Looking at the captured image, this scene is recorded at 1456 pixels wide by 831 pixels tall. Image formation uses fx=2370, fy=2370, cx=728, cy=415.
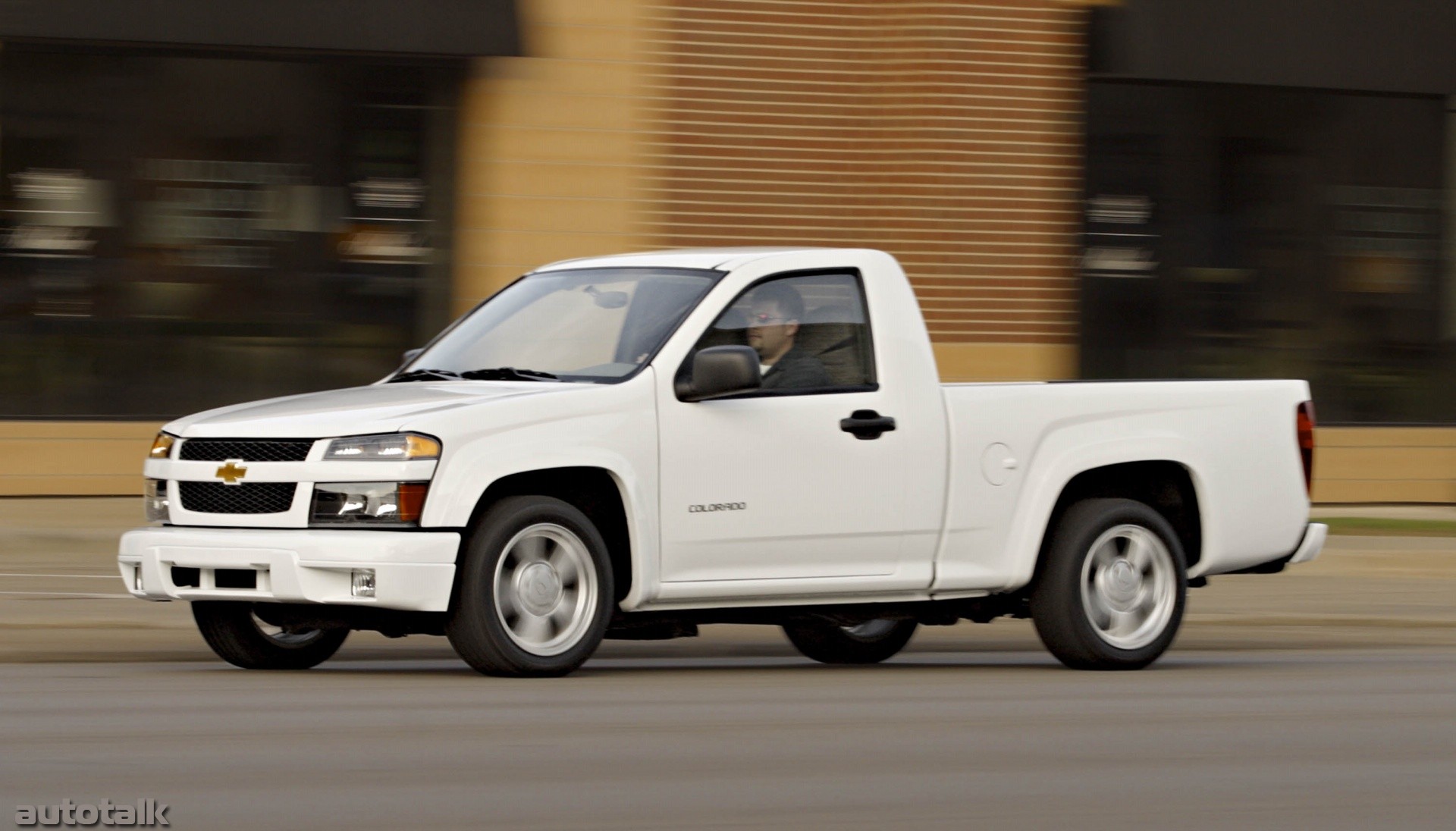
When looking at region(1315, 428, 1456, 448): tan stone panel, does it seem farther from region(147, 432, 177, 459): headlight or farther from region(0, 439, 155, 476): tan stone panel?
region(147, 432, 177, 459): headlight

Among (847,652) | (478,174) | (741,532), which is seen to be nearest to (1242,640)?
(847,652)

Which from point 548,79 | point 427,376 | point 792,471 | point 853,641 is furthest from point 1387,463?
point 427,376

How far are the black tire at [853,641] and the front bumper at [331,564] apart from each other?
8.91 ft

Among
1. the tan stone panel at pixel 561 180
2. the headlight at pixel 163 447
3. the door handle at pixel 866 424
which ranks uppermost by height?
the tan stone panel at pixel 561 180

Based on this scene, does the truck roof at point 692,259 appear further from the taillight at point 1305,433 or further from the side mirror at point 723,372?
the taillight at point 1305,433

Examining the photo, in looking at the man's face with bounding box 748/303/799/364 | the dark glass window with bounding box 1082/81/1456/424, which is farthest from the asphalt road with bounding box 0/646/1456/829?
the dark glass window with bounding box 1082/81/1456/424

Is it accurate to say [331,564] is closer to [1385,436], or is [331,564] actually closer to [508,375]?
[508,375]

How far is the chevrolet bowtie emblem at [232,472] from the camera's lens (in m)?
8.73

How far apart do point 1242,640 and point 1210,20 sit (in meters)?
9.45

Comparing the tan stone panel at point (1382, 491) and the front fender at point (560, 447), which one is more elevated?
the front fender at point (560, 447)

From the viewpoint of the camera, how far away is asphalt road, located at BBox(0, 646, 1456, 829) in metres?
6.35

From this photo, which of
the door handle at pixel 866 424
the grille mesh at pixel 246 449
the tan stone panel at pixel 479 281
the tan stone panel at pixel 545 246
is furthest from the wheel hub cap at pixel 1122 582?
the tan stone panel at pixel 479 281

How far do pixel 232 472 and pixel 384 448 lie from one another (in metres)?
0.63

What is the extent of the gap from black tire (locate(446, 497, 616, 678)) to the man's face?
1.10m
